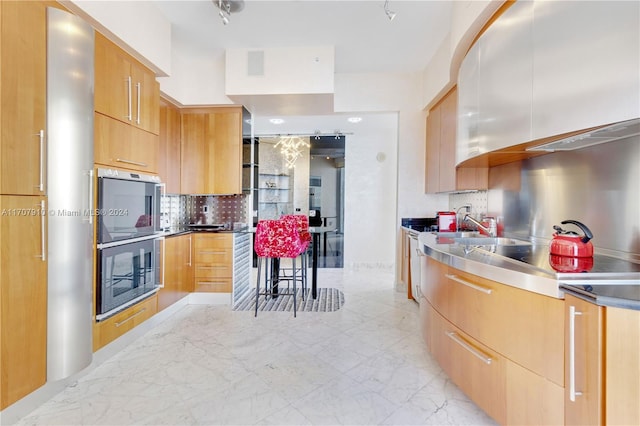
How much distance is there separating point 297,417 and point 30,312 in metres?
1.54

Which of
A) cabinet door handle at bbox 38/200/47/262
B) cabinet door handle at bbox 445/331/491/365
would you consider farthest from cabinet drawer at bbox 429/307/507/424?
cabinet door handle at bbox 38/200/47/262

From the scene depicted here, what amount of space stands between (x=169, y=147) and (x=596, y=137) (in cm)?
362

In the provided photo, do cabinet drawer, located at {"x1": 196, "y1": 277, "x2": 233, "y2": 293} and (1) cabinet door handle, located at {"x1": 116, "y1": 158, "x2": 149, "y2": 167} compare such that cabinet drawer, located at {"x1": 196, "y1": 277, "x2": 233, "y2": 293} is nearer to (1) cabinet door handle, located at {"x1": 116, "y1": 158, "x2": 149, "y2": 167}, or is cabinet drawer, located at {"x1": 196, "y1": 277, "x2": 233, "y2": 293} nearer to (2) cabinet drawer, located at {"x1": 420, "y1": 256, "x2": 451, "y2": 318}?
(1) cabinet door handle, located at {"x1": 116, "y1": 158, "x2": 149, "y2": 167}

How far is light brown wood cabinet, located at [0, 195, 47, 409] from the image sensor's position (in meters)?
1.46

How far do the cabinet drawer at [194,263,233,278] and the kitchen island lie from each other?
2.44m

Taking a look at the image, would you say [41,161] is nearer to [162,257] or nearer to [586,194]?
[162,257]

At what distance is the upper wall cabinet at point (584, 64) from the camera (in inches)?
44.4

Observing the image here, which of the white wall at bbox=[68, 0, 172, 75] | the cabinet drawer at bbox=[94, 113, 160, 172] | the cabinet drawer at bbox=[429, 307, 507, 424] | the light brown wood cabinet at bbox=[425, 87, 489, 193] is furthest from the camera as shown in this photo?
the light brown wood cabinet at bbox=[425, 87, 489, 193]

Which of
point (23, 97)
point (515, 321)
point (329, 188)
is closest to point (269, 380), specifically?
point (515, 321)

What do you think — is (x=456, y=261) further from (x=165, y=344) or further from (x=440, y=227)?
(x=165, y=344)

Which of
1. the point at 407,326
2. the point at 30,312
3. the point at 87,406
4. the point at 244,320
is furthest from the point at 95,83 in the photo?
the point at 407,326

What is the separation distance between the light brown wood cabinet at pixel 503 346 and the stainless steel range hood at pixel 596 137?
81cm

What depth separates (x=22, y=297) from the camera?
5.08 feet

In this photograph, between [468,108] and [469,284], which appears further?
[468,108]
